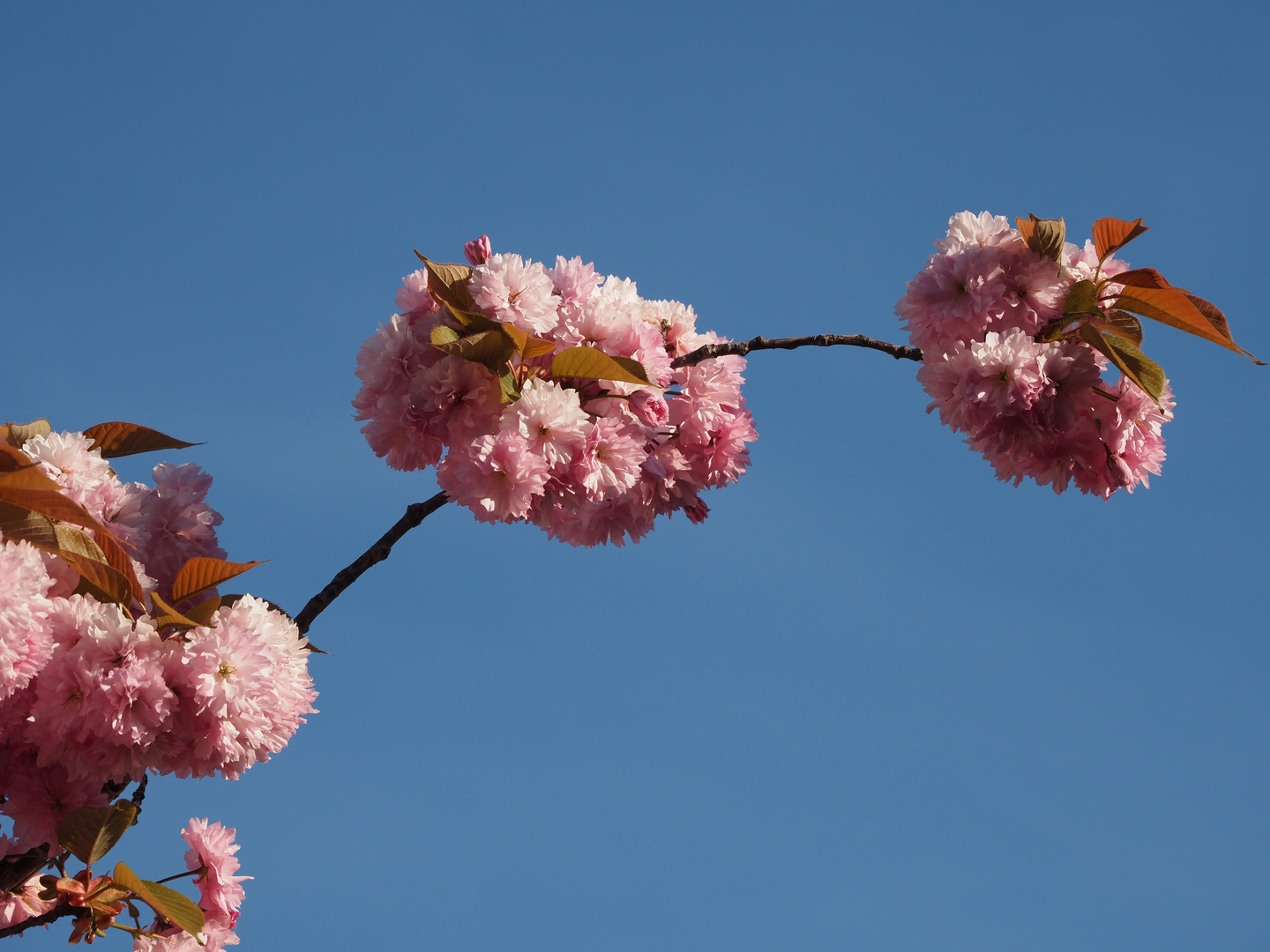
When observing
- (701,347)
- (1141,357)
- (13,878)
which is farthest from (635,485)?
(13,878)

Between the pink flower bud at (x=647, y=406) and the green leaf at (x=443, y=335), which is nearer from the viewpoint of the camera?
the green leaf at (x=443, y=335)

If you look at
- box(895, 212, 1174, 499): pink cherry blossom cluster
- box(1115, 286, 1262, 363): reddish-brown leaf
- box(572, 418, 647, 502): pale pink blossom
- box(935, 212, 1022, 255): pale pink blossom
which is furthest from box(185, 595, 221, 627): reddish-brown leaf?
box(1115, 286, 1262, 363): reddish-brown leaf

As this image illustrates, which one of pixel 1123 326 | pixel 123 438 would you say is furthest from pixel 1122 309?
pixel 123 438

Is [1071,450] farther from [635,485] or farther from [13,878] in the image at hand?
[13,878]

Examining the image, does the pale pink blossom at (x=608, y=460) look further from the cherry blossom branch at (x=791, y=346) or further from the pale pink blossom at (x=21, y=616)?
the pale pink blossom at (x=21, y=616)

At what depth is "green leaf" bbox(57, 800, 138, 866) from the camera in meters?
2.16

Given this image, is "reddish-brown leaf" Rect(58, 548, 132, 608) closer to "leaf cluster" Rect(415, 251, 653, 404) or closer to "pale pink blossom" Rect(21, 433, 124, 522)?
"pale pink blossom" Rect(21, 433, 124, 522)

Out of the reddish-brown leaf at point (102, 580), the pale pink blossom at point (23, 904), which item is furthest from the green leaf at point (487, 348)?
the pale pink blossom at point (23, 904)

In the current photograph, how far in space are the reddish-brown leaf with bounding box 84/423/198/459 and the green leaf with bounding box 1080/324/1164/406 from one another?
2.25 meters

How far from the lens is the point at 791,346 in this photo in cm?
273

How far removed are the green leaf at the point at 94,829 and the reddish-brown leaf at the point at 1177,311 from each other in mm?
2617

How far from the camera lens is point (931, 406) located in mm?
2666

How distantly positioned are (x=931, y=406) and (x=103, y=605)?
1971mm

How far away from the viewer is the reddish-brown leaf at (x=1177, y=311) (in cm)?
247
